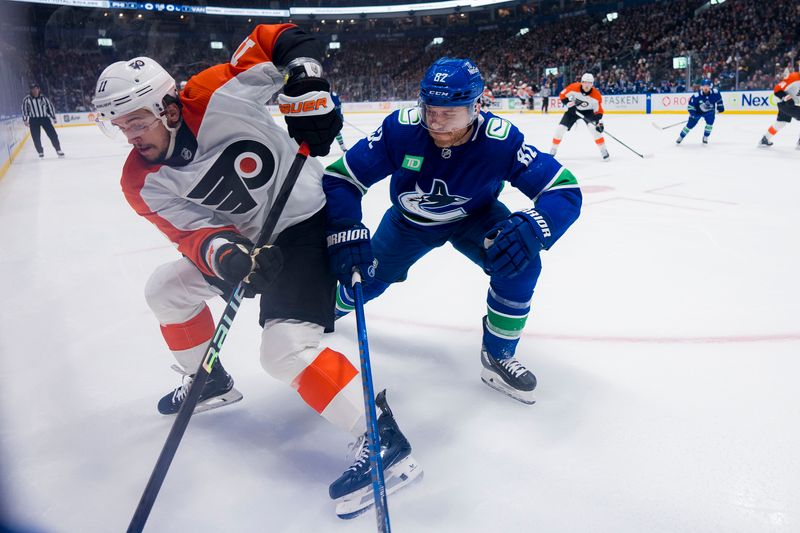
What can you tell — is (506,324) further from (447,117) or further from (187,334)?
(187,334)

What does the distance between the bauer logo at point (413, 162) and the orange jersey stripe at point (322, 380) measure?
76cm

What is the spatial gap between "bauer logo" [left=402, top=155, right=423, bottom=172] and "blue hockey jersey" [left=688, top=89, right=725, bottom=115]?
26.5 ft

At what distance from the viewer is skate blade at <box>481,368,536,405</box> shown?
191 centimetres

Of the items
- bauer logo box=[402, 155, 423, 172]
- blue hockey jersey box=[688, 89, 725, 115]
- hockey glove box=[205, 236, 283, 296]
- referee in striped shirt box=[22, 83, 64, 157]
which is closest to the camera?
hockey glove box=[205, 236, 283, 296]

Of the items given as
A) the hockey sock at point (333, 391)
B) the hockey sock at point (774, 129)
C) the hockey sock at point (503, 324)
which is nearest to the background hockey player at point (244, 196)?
the hockey sock at point (333, 391)

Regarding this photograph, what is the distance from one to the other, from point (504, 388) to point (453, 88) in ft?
3.33

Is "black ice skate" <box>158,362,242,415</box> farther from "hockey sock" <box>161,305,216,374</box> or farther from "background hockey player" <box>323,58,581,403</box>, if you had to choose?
"background hockey player" <box>323,58,581,403</box>

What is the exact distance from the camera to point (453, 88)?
64.9 inches

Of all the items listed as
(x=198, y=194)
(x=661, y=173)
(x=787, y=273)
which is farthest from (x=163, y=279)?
(x=661, y=173)

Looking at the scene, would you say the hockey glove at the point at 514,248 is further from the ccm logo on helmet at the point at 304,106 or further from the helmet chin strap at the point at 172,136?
the helmet chin strap at the point at 172,136

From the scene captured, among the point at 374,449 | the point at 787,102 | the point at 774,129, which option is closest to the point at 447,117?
the point at 374,449

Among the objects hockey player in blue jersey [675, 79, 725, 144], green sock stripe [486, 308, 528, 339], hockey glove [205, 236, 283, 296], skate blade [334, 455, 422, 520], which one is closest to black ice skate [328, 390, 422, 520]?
skate blade [334, 455, 422, 520]

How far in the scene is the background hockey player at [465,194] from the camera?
1.65 metres

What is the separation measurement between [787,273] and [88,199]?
6.05 meters
